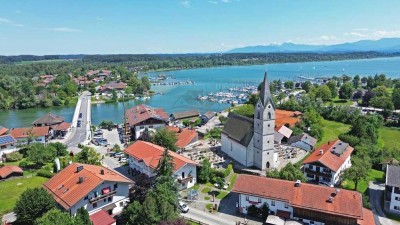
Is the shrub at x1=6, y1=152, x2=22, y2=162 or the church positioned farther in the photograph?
the shrub at x1=6, y1=152, x2=22, y2=162

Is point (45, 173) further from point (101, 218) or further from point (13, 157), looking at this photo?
point (101, 218)

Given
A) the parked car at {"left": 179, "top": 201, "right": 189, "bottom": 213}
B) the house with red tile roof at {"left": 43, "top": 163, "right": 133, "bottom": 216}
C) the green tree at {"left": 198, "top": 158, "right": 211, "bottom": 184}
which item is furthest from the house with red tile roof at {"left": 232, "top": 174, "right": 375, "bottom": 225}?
the house with red tile roof at {"left": 43, "top": 163, "right": 133, "bottom": 216}

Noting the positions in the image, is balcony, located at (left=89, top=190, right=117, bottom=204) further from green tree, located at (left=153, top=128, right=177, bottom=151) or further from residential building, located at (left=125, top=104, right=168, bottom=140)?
residential building, located at (left=125, top=104, right=168, bottom=140)

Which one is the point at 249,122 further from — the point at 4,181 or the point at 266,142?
the point at 4,181

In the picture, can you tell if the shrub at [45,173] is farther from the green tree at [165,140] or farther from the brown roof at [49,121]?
the brown roof at [49,121]

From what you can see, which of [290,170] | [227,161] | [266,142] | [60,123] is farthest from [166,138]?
[60,123]

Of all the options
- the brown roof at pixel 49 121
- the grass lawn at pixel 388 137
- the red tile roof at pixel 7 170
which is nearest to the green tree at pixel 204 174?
the red tile roof at pixel 7 170
